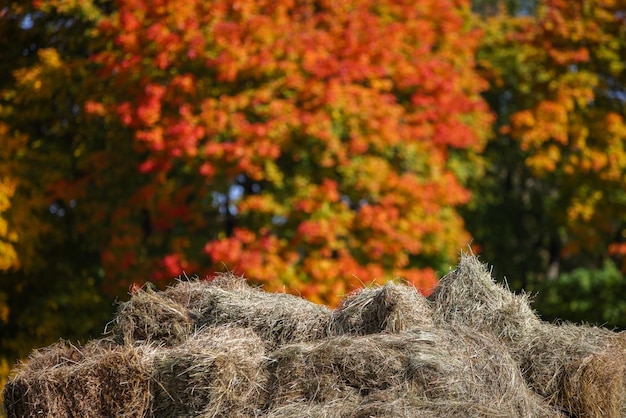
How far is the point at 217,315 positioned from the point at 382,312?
112cm

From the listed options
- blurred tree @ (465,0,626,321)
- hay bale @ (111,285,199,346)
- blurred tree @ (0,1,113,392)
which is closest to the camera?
hay bale @ (111,285,199,346)

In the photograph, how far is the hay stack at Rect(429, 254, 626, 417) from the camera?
5.67 m

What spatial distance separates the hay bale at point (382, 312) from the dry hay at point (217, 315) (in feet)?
0.46

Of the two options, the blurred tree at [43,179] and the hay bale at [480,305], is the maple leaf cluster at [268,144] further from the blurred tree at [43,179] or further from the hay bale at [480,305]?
the hay bale at [480,305]

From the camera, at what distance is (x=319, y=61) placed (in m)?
13.0

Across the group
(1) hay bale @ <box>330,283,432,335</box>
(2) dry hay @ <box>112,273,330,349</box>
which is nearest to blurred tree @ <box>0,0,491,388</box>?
(2) dry hay @ <box>112,273,330,349</box>

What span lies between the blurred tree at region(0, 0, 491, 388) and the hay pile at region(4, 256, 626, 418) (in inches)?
227

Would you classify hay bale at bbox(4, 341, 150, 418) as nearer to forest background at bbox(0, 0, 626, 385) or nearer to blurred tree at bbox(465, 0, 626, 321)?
forest background at bbox(0, 0, 626, 385)

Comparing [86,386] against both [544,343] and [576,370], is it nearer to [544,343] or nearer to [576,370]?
[544,343]

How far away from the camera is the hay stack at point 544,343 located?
5.67 m

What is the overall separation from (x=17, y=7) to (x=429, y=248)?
7.78 metres

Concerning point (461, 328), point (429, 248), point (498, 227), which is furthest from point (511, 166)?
point (461, 328)

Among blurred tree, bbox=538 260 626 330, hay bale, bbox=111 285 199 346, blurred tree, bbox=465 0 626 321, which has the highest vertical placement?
hay bale, bbox=111 285 199 346

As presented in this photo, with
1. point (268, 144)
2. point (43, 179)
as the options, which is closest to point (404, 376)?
point (268, 144)
